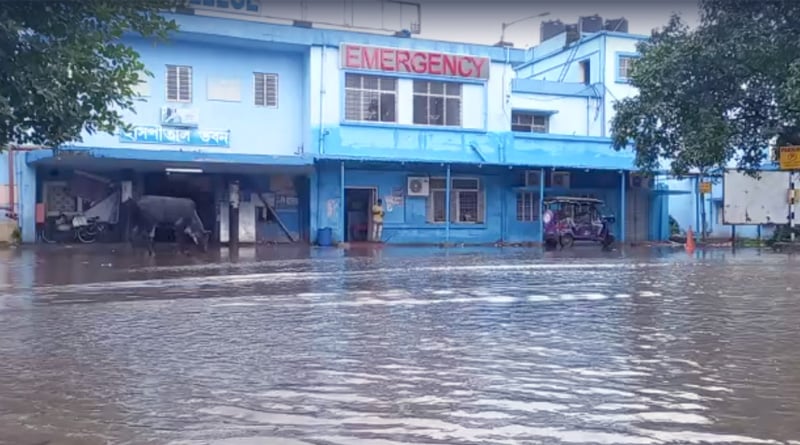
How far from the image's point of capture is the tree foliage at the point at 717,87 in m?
21.3

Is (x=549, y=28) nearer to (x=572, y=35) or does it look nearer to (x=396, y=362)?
(x=572, y=35)

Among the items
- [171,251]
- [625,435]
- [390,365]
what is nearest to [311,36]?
[171,251]

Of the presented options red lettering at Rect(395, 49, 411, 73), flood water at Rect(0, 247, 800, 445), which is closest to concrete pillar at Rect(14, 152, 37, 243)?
red lettering at Rect(395, 49, 411, 73)

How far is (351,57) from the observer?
93.7 ft

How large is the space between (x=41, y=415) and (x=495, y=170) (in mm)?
27024

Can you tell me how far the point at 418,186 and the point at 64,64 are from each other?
21930mm

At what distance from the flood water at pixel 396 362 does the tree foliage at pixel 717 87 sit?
34.9 ft

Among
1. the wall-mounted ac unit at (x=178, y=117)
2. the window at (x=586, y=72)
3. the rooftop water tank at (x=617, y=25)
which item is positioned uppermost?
the rooftop water tank at (x=617, y=25)

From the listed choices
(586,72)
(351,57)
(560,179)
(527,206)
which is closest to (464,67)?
(351,57)

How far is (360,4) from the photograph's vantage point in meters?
32.3

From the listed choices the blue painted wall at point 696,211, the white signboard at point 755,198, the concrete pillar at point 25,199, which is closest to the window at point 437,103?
the white signboard at point 755,198

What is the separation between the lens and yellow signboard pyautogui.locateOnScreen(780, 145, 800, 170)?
20.0 meters

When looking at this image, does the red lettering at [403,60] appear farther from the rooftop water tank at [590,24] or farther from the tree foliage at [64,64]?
the tree foliage at [64,64]

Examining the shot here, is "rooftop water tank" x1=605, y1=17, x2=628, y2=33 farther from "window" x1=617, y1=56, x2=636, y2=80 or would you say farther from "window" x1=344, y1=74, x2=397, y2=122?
"window" x1=344, y1=74, x2=397, y2=122
